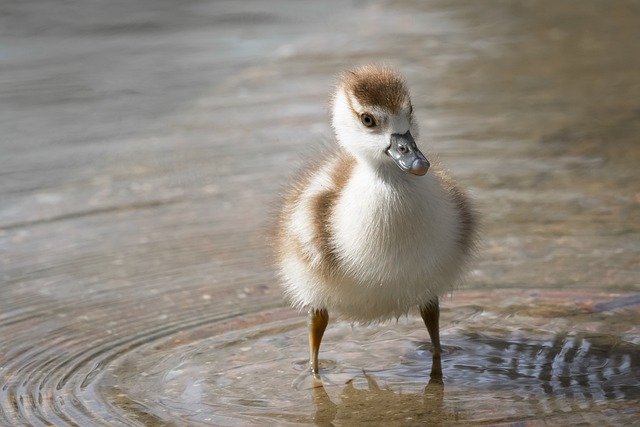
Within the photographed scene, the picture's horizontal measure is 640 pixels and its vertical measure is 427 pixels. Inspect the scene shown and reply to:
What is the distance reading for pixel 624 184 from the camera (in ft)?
20.1

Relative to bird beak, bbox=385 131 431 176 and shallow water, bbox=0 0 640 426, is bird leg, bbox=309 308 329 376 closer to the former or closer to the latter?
shallow water, bbox=0 0 640 426

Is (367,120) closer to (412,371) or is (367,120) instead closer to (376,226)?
(376,226)

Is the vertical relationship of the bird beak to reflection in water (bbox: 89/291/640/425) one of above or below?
above

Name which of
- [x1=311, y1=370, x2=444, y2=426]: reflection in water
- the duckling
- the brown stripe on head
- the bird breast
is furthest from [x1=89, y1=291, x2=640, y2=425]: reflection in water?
the brown stripe on head

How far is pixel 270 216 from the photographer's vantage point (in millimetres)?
5121

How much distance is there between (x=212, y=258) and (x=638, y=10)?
5.65 m

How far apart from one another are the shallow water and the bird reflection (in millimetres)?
10

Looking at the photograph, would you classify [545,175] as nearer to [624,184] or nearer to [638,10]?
[624,184]

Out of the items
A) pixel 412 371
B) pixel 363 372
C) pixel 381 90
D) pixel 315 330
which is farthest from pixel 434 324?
pixel 381 90

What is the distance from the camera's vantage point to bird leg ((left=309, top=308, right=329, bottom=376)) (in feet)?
14.6

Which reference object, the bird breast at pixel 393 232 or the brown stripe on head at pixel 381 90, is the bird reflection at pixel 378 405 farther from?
the brown stripe on head at pixel 381 90

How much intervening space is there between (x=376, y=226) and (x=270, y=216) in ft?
3.15

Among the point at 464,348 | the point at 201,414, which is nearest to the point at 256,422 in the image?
the point at 201,414

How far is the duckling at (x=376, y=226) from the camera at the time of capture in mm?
4234
